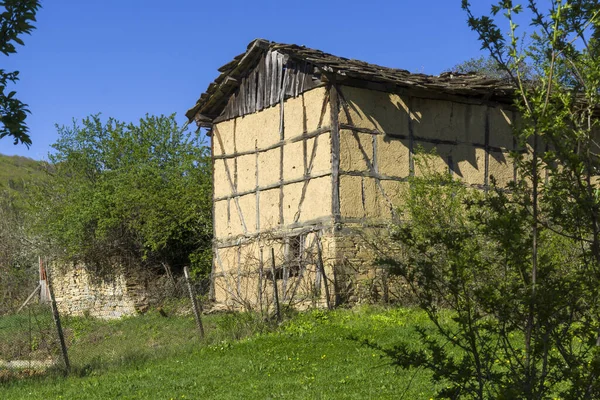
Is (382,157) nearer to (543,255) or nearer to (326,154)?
(326,154)

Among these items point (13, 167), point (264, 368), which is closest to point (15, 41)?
point (264, 368)

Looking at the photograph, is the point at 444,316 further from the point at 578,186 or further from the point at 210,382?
the point at 578,186

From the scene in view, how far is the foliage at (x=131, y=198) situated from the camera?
2244 centimetres

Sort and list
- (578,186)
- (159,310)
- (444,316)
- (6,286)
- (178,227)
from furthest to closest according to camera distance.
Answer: (6,286), (178,227), (159,310), (444,316), (578,186)

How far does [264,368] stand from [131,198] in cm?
1318

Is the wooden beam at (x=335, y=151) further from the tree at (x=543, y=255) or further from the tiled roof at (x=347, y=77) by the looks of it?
the tree at (x=543, y=255)

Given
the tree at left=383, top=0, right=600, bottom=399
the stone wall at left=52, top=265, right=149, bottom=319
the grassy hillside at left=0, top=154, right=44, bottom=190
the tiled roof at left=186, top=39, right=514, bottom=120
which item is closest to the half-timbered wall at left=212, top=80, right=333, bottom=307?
the tiled roof at left=186, top=39, right=514, bottom=120

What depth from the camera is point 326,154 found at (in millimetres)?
16219

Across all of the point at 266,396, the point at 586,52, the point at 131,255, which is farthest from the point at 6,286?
the point at 586,52

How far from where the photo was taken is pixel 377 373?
9.84 meters

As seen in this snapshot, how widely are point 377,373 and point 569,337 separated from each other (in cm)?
514

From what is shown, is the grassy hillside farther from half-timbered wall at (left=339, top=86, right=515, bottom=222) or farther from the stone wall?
half-timbered wall at (left=339, top=86, right=515, bottom=222)

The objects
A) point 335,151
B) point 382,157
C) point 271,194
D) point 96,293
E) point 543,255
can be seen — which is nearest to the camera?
point 543,255

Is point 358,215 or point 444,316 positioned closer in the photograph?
point 444,316
